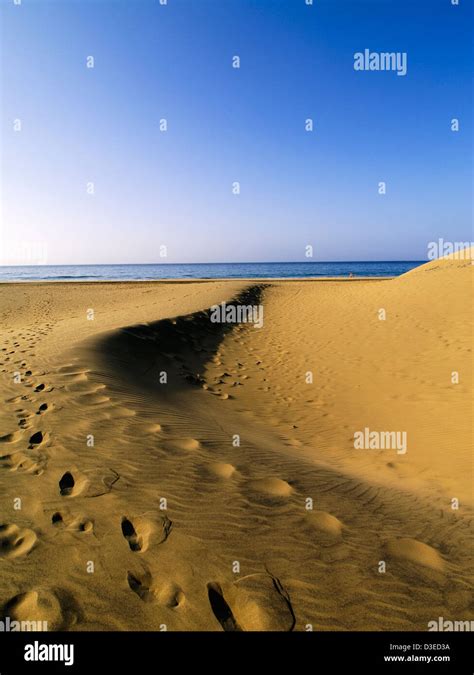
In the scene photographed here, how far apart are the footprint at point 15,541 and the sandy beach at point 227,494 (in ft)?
0.04

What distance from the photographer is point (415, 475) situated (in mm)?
5031

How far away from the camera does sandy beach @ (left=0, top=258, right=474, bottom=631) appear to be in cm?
240

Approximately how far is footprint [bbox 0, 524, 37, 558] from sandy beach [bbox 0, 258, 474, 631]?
1 cm

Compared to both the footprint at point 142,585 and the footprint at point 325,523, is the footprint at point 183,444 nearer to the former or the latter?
the footprint at point 325,523

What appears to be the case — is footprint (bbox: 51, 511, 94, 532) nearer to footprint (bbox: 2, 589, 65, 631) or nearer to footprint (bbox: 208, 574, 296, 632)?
footprint (bbox: 2, 589, 65, 631)

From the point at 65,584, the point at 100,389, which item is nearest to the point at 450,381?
the point at 100,389

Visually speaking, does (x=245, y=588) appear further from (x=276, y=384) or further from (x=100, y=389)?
(x=276, y=384)

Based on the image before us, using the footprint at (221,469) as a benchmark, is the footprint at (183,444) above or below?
above

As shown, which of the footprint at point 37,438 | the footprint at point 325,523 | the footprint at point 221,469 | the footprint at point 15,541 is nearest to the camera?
the footprint at point 15,541

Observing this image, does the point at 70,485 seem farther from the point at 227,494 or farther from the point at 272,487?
the point at 272,487

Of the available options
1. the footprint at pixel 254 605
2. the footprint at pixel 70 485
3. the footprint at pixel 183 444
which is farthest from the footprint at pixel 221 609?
the footprint at pixel 183 444

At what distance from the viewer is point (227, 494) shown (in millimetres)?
3576

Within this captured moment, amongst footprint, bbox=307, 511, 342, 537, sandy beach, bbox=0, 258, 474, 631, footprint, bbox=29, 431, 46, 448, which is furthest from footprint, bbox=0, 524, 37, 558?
footprint, bbox=307, 511, 342, 537

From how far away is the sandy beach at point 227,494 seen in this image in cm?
240
